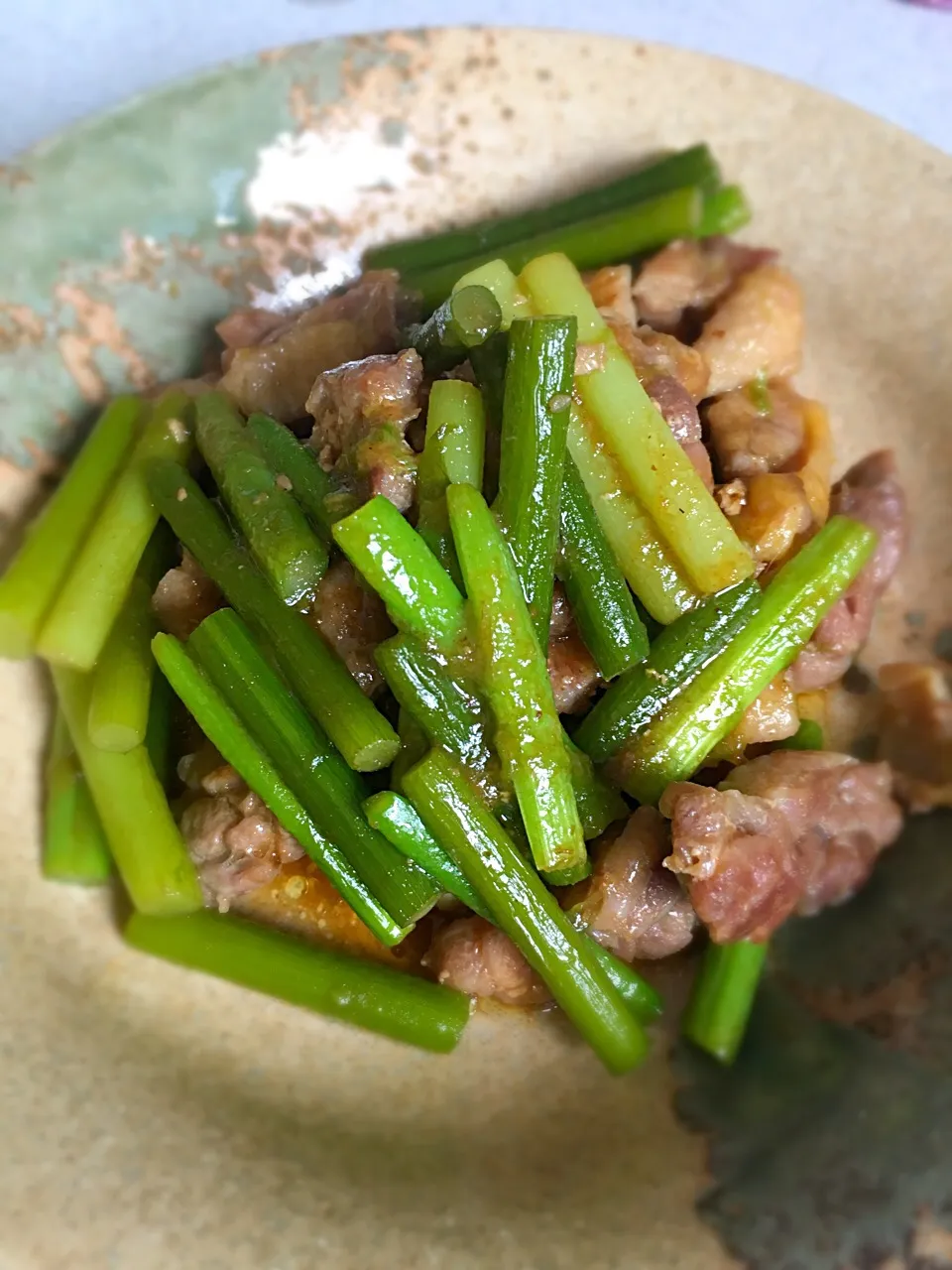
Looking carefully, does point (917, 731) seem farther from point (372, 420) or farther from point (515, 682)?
point (372, 420)

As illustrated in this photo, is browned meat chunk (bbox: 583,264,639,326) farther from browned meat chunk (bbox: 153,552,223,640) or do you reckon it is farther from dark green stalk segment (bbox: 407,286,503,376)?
browned meat chunk (bbox: 153,552,223,640)

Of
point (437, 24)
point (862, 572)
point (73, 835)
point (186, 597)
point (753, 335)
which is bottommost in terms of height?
point (73, 835)

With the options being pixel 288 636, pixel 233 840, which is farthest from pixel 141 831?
pixel 288 636

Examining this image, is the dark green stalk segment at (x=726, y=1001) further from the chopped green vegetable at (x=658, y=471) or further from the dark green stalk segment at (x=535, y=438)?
the dark green stalk segment at (x=535, y=438)

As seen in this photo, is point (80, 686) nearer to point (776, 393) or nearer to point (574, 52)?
point (776, 393)

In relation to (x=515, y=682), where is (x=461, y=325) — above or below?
above

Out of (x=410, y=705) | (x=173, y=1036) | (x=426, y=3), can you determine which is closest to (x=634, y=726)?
(x=410, y=705)

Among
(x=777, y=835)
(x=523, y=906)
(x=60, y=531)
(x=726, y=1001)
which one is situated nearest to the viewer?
(x=523, y=906)
